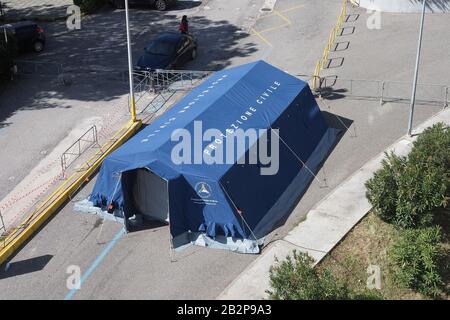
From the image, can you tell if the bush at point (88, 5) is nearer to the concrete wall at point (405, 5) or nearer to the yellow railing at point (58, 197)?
the yellow railing at point (58, 197)

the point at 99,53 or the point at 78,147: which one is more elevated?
the point at 99,53

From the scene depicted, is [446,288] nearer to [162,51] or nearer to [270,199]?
[270,199]

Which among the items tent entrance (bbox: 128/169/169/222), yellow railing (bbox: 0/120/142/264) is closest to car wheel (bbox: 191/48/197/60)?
yellow railing (bbox: 0/120/142/264)

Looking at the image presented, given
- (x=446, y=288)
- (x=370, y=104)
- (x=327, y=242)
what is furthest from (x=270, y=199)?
(x=370, y=104)

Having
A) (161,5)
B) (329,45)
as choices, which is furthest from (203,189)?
(161,5)

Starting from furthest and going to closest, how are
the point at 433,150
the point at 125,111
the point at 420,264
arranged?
the point at 125,111 → the point at 433,150 → the point at 420,264

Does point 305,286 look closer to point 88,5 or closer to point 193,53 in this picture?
point 193,53
